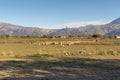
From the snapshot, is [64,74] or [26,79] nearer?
[26,79]

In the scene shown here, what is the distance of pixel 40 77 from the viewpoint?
58.7 ft

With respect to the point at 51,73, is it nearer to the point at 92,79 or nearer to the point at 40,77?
the point at 40,77

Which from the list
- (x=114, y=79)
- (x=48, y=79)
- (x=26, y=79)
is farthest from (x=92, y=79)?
(x=26, y=79)

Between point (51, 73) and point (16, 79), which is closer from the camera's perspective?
point (16, 79)

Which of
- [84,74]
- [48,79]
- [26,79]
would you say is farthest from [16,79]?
[84,74]

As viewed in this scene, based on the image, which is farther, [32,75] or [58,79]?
[32,75]

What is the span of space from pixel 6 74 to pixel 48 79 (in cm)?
349

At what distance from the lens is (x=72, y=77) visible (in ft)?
59.0

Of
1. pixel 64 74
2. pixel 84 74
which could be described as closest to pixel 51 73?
pixel 64 74

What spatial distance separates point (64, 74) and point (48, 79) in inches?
94.9

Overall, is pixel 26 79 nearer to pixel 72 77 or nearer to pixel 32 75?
pixel 32 75

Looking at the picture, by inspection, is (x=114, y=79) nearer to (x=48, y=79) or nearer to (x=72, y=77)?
(x=72, y=77)

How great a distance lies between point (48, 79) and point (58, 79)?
1.91ft

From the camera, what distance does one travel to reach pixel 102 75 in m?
18.9
